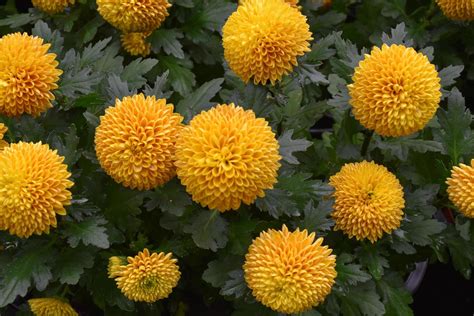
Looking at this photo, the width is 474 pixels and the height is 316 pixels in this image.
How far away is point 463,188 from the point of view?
133cm

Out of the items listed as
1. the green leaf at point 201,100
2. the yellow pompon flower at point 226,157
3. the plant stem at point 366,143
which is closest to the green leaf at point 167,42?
the green leaf at point 201,100

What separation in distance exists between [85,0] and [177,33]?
0.29m

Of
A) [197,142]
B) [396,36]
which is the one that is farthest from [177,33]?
[197,142]

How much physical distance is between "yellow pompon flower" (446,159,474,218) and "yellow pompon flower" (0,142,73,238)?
82cm

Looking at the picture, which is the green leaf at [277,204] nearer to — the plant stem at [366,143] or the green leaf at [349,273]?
the green leaf at [349,273]

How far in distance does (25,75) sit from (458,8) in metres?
1.16

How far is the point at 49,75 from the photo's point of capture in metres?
1.34

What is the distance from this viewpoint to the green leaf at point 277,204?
125cm

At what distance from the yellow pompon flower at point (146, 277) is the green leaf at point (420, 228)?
0.54 m

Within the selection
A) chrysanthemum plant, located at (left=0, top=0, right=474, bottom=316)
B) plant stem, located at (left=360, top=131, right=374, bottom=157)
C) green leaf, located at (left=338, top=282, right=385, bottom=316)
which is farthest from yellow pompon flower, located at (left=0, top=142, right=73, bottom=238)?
plant stem, located at (left=360, top=131, right=374, bottom=157)

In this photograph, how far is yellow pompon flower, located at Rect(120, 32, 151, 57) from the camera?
183 centimetres

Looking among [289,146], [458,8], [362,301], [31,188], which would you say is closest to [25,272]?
[31,188]

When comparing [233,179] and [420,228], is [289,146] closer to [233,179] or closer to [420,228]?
[233,179]

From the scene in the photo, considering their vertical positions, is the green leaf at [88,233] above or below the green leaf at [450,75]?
below
